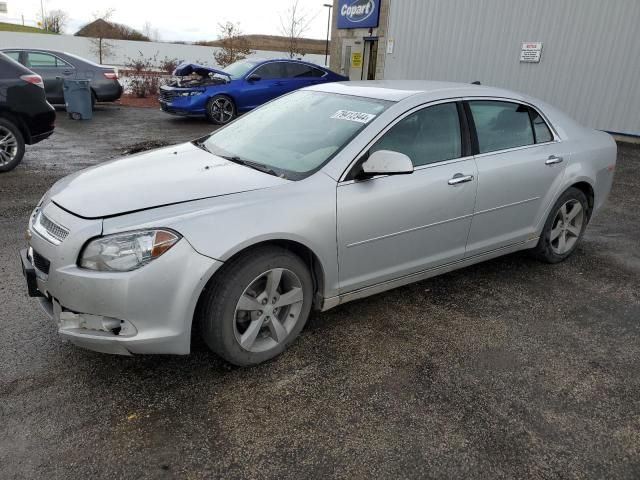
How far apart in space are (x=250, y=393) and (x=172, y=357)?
577 millimetres

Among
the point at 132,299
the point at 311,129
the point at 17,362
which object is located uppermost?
the point at 311,129

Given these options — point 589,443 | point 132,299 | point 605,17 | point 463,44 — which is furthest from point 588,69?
point 132,299

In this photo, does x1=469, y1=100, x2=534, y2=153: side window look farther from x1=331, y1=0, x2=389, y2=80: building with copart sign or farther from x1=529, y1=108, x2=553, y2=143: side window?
x1=331, y1=0, x2=389, y2=80: building with copart sign

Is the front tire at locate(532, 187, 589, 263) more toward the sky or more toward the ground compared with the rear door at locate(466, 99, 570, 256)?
more toward the ground

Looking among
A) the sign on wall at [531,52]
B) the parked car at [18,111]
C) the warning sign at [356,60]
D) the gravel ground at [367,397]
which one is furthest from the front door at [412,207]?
the warning sign at [356,60]

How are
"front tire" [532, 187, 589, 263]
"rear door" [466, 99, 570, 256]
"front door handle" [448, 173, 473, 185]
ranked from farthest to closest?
"front tire" [532, 187, 589, 263], "rear door" [466, 99, 570, 256], "front door handle" [448, 173, 473, 185]

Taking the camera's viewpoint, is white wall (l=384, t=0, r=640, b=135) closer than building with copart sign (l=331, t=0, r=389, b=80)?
Yes

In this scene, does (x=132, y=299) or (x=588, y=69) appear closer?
(x=132, y=299)

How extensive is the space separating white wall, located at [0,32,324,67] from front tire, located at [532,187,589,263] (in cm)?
2860

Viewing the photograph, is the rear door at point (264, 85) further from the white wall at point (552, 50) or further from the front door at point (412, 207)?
the front door at point (412, 207)

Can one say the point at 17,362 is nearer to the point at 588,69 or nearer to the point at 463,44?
the point at 588,69

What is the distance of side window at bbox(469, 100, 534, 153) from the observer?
3775 mm

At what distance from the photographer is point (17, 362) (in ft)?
9.43

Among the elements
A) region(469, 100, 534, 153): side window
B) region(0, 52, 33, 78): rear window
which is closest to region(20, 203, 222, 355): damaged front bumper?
region(469, 100, 534, 153): side window
